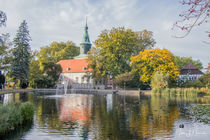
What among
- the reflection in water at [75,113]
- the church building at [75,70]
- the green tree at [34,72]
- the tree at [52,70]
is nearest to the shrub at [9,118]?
the reflection in water at [75,113]

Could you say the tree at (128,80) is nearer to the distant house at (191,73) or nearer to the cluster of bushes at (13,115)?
the distant house at (191,73)

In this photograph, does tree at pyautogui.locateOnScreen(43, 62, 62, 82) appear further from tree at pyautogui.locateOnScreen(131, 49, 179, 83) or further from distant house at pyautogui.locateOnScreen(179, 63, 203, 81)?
distant house at pyautogui.locateOnScreen(179, 63, 203, 81)

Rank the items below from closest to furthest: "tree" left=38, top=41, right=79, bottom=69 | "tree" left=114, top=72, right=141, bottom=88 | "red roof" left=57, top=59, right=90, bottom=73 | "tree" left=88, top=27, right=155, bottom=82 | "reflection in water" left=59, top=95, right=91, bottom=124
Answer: "reflection in water" left=59, top=95, right=91, bottom=124 < "tree" left=114, top=72, right=141, bottom=88 < "tree" left=88, top=27, right=155, bottom=82 < "red roof" left=57, top=59, right=90, bottom=73 < "tree" left=38, top=41, right=79, bottom=69

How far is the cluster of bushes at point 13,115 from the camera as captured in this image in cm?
984

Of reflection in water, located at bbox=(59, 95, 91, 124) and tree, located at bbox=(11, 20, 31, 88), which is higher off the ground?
tree, located at bbox=(11, 20, 31, 88)

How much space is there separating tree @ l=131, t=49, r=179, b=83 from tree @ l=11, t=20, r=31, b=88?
79.4 ft

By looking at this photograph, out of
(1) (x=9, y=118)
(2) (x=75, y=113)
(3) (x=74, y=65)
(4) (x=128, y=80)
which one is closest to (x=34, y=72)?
(3) (x=74, y=65)

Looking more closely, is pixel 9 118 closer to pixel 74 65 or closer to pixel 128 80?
pixel 128 80

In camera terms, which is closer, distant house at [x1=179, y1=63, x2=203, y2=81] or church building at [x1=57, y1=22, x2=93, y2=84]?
distant house at [x1=179, y1=63, x2=203, y2=81]

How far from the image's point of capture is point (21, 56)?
46500 mm

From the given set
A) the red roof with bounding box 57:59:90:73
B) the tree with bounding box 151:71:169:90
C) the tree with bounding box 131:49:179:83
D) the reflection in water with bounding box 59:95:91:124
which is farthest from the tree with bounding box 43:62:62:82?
the reflection in water with bounding box 59:95:91:124

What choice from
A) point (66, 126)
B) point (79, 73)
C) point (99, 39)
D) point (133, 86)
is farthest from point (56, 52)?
point (66, 126)

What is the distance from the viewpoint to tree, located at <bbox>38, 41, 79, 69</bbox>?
8117 centimetres

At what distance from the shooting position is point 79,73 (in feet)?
238
